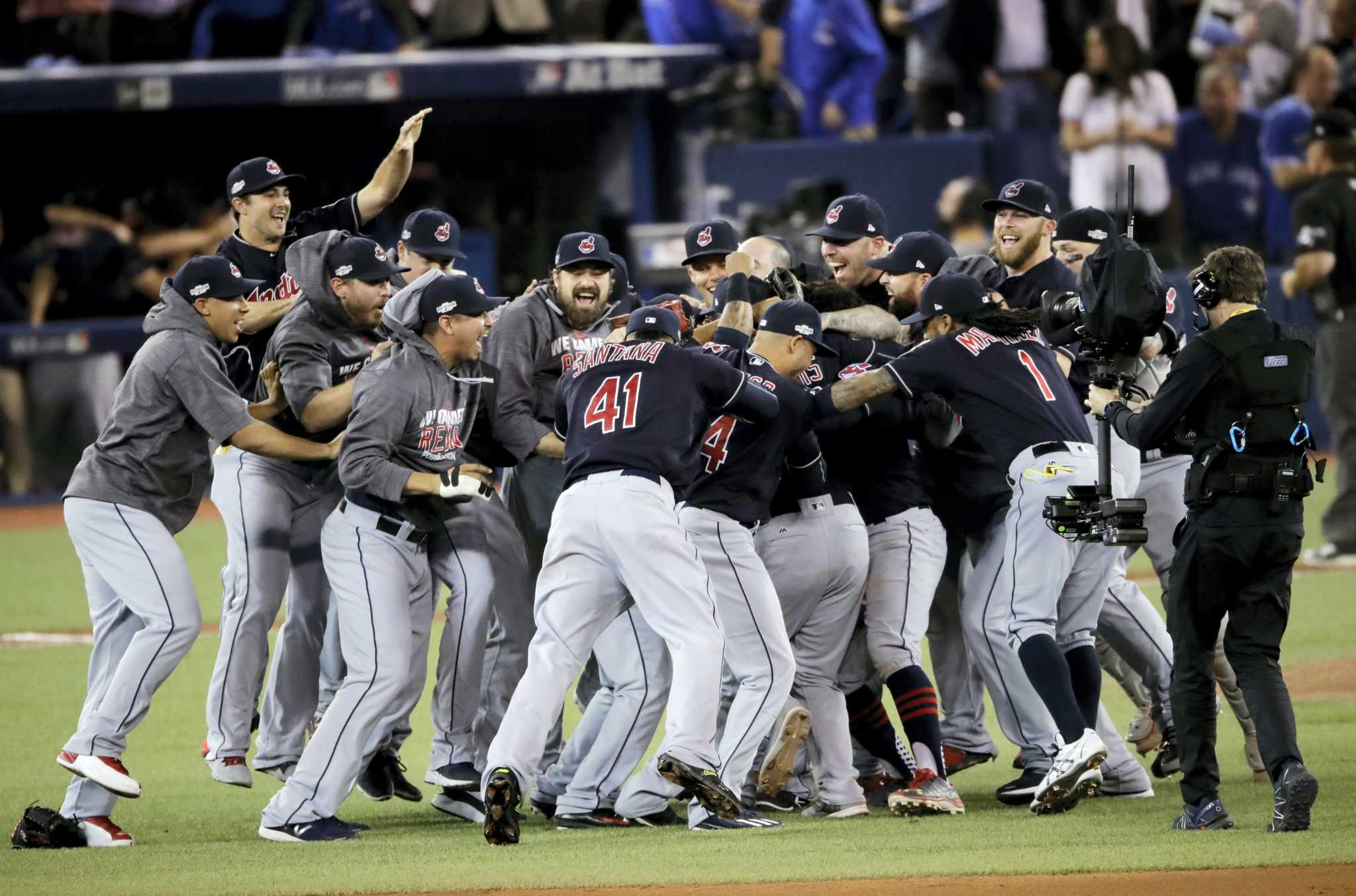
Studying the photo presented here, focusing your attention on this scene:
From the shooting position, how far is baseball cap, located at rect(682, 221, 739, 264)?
7.62 m

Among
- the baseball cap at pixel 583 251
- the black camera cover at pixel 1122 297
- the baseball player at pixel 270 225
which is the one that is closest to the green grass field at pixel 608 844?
the black camera cover at pixel 1122 297

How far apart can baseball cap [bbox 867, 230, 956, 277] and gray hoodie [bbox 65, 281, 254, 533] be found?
7.70 feet

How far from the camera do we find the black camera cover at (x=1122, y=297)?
20.1ft

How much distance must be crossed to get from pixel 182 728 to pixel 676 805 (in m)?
2.57

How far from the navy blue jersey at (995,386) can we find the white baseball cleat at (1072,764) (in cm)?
99

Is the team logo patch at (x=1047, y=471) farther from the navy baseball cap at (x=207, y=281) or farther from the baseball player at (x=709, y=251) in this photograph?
the navy baseball cap at (x=207, y=281)

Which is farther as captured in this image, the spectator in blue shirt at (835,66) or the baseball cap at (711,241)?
the spectator in blue shirt at (835,66)

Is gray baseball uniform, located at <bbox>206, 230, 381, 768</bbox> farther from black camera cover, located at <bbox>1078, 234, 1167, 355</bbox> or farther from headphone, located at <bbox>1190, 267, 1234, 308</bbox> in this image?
headphone, located at <bbox>1190, 267, 1234, 308</bbox>

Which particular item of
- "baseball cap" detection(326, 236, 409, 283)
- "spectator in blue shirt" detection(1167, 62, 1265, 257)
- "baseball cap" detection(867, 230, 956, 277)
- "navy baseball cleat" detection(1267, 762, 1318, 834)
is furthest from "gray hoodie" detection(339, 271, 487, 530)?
"spectator in blue shirt" detection(1167, 62, 1265, 257)

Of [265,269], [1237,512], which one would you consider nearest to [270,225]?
→ [265,269]

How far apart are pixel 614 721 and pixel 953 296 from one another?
1.78 meters

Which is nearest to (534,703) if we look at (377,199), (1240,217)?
(377,199)

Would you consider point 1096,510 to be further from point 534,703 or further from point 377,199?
point 377,199

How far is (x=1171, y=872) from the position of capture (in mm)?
5457
